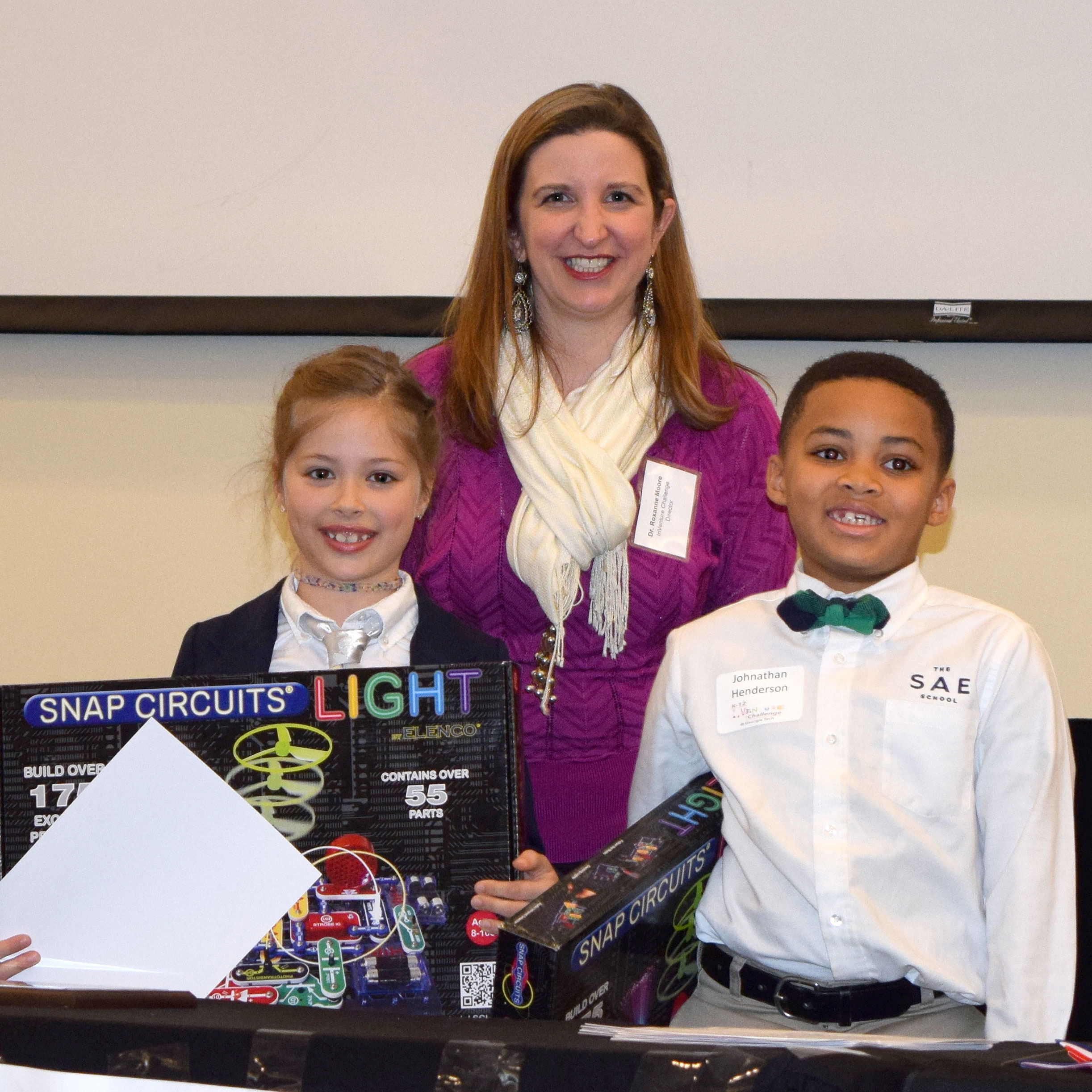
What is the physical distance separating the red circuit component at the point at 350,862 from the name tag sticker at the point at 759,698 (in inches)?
23.1

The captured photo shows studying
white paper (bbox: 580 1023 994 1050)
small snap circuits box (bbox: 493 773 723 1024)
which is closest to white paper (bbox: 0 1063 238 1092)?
white paper (bbox: 580 1023 994 1050)

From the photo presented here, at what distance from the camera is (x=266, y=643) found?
1.86 metres

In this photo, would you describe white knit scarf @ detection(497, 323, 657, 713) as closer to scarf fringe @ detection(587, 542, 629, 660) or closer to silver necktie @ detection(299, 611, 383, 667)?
scarf fringe @ detection(587, 542, 629, 660)

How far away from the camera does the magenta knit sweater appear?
2180 mm

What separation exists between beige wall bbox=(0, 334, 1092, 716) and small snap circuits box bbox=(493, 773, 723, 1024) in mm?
1627

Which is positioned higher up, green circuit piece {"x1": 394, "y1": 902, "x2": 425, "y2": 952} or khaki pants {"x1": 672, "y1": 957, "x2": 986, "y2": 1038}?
green circuit piece {"x1": 394, "y1": 902, "x2": 425, "y2": 952}

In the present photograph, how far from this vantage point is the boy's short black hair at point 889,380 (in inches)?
73.5

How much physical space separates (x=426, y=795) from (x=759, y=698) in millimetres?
558

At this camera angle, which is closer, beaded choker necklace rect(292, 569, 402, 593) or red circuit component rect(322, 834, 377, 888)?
red circuit component rect(322, 834, 377, 888)

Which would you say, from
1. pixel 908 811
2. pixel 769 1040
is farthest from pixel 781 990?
pixel 769 1040

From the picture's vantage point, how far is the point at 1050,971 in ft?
5.09

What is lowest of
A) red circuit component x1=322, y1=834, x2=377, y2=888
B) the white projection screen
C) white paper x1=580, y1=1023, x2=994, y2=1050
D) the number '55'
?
white paper x1=580, y1=1023, x2=994, y2=1050

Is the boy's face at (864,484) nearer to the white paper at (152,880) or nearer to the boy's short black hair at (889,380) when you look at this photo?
the boy's short black hair at (889,380)

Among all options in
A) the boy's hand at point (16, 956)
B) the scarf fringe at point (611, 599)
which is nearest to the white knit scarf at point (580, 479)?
the scarf fringe at point (611, 599)
